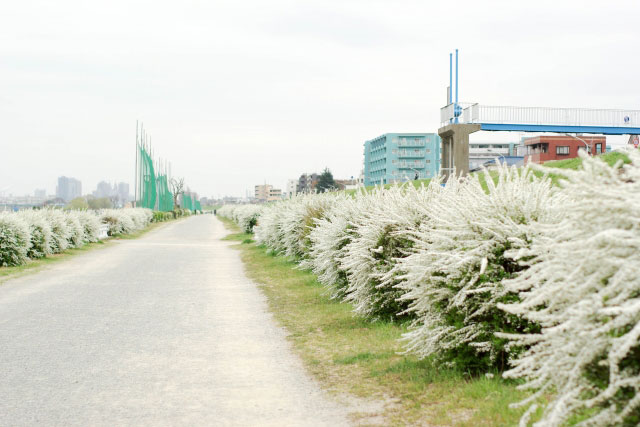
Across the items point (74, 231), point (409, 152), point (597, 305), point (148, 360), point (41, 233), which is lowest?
point (148, 360)

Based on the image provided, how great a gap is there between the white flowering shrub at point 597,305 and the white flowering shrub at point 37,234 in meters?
19.3

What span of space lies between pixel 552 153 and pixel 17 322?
86481 millimetres

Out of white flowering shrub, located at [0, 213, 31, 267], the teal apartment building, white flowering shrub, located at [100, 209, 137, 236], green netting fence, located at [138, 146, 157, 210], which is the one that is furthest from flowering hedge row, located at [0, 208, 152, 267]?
the teal apartment building

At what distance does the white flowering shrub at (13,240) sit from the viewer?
58.7 ft

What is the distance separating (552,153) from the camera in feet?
287

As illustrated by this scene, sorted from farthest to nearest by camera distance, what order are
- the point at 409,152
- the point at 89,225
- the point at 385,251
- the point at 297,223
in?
1. the point at 409,152
2. the point at 89,225
3. the point at 297,223
4. the point at 385,251

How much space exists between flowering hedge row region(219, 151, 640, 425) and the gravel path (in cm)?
142

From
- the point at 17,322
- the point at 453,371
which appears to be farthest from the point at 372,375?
the point at 17,322

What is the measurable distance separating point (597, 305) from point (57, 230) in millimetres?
22904

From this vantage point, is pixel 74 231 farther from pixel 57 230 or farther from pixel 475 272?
pixel 475 272

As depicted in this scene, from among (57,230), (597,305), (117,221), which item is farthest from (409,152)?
(597,305)

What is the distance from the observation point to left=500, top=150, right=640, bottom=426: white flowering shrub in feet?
10.2

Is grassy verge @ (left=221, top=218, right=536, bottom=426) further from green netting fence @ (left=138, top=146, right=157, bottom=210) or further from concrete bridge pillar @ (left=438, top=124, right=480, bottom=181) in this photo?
green netting fence @ (left=138, top=146, right=157, bottom=210)

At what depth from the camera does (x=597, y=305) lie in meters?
3.20
